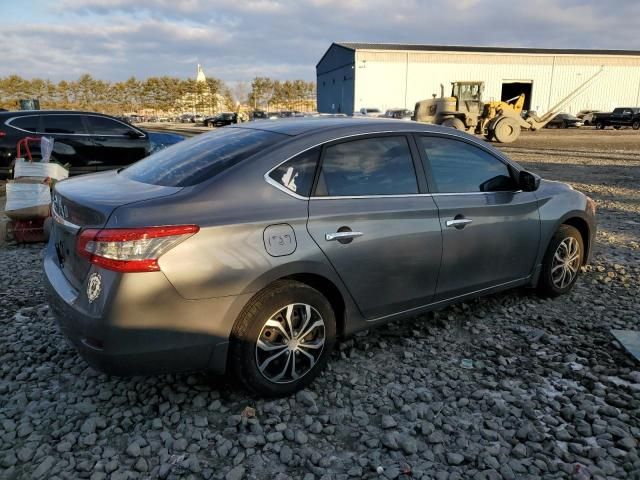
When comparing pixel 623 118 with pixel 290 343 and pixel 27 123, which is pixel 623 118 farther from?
pixel 290 343

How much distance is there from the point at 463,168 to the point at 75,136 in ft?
28.7

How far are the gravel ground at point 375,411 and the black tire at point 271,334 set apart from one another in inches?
4.7

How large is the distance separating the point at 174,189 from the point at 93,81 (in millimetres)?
78642

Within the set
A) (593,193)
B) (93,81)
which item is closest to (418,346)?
(593,193)

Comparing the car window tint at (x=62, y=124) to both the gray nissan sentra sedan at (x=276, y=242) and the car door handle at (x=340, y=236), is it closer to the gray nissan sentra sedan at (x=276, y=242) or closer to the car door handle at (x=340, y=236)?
the gray nissan sentra sedan at (x=276, y=242)

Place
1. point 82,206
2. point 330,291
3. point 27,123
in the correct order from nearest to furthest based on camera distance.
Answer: point 82,206 < point 330,291 < point 27,123

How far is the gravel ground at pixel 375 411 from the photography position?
2469 mm

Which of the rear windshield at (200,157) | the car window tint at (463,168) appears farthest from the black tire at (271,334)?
the car window tint at (463,168)

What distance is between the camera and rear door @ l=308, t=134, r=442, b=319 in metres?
2.99

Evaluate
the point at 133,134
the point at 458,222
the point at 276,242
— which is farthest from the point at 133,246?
the point at 133,134

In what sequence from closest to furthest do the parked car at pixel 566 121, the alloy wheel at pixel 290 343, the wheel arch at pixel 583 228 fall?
1. the alloy wheel at pixel 290 343
2. the wheel arch at pixel 583 228
3. the parked car at pixel 566 121

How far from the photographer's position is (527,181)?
159 inches

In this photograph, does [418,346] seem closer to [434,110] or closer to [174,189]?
[174,189]

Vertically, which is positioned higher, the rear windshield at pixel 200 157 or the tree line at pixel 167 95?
the tree line at pixel 167 95
